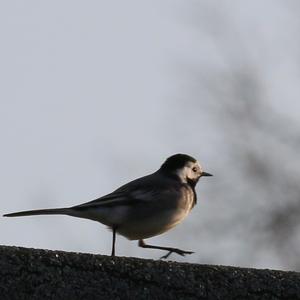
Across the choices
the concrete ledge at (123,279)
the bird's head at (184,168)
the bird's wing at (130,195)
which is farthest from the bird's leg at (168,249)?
the concrete ledge at (123,279)

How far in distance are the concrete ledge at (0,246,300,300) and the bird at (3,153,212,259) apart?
341 cm

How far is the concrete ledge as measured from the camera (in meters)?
2.65

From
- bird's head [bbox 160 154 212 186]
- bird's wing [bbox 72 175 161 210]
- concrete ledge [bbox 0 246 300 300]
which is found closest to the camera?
concrete ledge [bbox 0 246 300 300]

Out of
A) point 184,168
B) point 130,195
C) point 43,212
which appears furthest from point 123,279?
point 184,168

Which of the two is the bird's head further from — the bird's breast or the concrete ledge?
the concrete ledge

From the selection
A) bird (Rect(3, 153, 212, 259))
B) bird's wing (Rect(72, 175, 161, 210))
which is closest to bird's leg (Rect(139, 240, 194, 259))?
bird (Rect(3, 153, 212, 259))

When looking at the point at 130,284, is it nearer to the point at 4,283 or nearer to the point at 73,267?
the point at 73,267

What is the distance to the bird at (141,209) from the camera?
6.64 metres

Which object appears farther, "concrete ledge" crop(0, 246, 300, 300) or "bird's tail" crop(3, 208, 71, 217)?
"bird's tail" crop(3, 208, 71, 217)

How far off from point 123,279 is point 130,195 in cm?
411

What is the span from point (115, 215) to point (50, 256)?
397 centimetres

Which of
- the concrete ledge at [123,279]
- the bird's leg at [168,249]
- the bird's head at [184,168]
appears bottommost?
the concrete ledge at [123,279]

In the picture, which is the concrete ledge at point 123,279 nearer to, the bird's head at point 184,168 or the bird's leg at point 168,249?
the bird's leg at point 168,249

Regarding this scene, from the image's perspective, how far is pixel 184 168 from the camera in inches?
316
